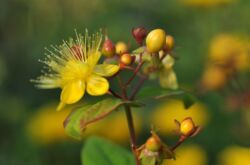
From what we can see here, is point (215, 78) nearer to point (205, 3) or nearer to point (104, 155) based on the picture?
point (104, 155)

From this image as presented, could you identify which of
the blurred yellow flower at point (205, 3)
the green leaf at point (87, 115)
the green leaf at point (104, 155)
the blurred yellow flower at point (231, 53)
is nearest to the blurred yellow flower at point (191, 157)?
the blurred yellow flower at point (231, 53)

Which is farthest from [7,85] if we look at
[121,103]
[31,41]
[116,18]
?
[121,103]

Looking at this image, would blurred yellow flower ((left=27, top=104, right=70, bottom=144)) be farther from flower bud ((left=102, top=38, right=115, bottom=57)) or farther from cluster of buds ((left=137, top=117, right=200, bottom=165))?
cluster of buds ((left=137, top=117, right=200, bottom=165))

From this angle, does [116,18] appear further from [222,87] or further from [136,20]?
[222,87]

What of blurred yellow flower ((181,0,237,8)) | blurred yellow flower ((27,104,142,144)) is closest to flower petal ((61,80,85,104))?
blurred yellow flower ((27,104,142,144))

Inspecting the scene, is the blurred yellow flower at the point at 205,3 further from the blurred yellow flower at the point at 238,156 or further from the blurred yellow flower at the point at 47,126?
the blurred yellow flower at the point at 238,156

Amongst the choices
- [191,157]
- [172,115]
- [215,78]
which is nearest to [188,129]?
[215,78]
